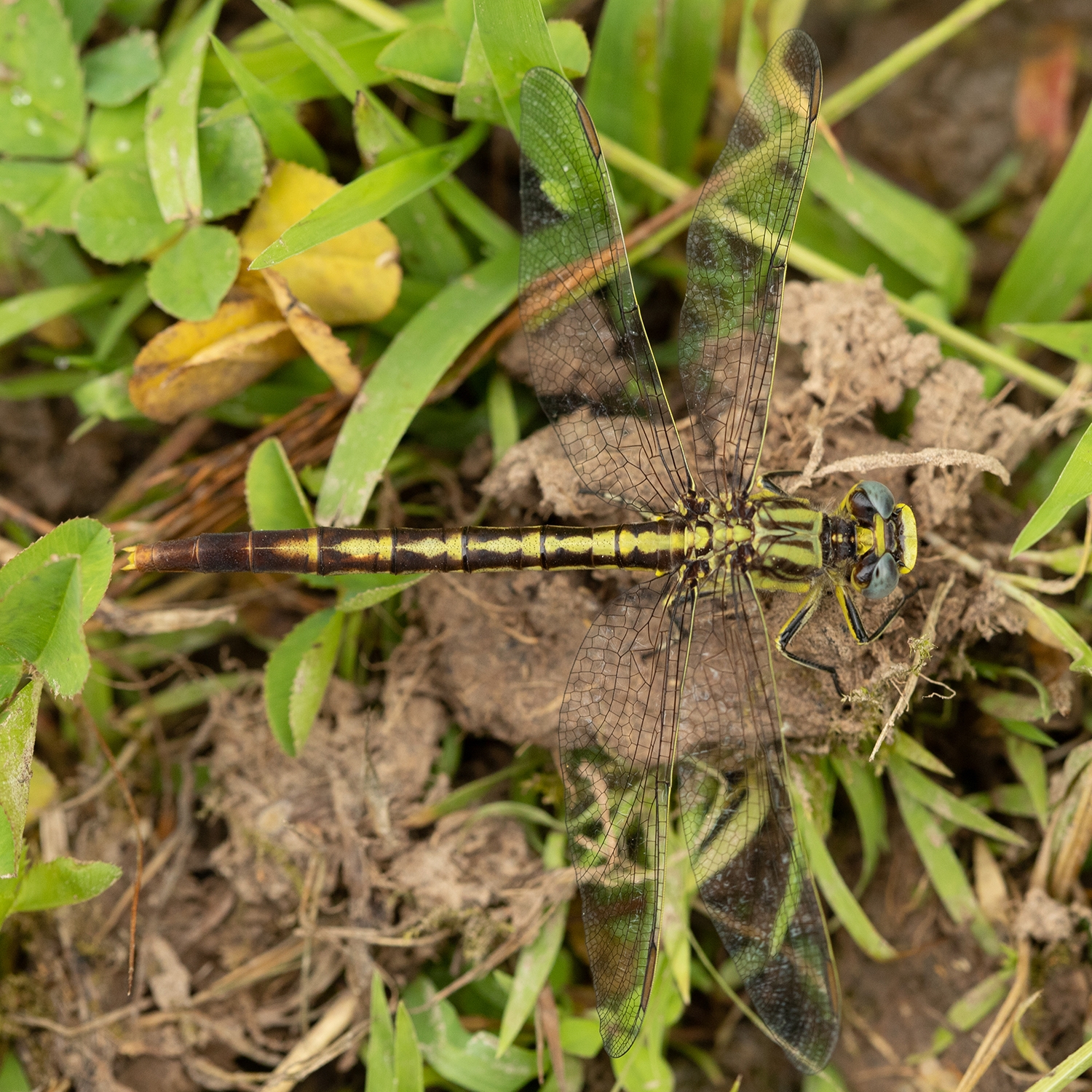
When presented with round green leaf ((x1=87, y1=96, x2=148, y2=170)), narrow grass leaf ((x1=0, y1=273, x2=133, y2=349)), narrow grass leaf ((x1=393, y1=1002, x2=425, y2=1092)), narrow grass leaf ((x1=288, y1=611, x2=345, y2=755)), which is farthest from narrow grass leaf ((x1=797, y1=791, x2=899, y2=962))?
round green leaf ((x1=87, y1=96, x2=148, y2=170))

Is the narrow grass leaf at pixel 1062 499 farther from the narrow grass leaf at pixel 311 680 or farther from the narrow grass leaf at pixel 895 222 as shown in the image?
the narrow grass leaf at pixel 311 680

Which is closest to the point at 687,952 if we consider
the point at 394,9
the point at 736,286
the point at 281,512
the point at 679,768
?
the point at 679,768

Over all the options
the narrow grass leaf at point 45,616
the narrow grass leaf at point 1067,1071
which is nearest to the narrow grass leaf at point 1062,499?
the narrow grass leaf at point 1067,1071

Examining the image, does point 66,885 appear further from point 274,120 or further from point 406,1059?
point 274,120

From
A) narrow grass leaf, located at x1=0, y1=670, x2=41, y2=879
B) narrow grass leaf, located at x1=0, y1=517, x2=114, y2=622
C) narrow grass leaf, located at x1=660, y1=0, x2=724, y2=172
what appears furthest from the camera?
narrow grass leaf, located at x1=660, y1=0, x2=724, y2=172

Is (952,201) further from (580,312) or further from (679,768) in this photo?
(679,768)

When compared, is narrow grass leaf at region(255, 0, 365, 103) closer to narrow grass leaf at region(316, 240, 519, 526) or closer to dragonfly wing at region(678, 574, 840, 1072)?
narrow grass leaf at region(316, 240, 519, 526)

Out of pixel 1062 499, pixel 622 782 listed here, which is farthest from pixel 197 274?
pixel 1062 499
